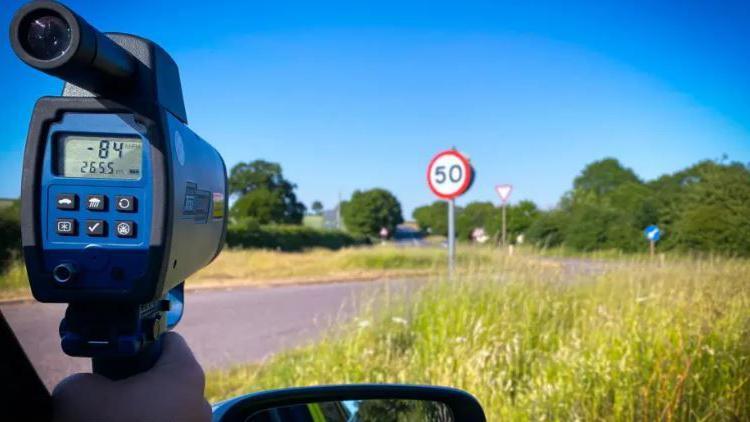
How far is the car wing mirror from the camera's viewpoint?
4.52 ft

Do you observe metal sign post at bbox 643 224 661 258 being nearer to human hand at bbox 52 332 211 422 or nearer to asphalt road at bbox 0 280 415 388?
asphalt road at bbox 0 280 415 388

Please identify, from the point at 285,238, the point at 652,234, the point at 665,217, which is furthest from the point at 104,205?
the point at 285,238

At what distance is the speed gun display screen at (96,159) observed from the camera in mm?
678

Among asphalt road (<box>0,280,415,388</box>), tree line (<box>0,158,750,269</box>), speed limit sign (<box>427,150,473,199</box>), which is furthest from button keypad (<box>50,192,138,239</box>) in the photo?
speed limit sign (<box>427,150,473,199</box>)

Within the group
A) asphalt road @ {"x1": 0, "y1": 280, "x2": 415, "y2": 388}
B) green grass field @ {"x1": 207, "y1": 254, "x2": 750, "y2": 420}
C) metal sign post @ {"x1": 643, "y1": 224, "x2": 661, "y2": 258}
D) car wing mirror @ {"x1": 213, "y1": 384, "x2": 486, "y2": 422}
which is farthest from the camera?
metal sign post @ {"x1": 643, "y1": 224, "x2": 661, "y2": 258}

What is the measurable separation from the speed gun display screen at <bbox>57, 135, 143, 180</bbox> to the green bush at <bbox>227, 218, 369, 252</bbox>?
12845 mm

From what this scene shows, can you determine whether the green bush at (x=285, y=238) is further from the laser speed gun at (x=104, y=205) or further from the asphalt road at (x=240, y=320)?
the laser speed gun at (x=104, y=205)

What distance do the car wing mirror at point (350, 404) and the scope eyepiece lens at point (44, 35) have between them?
94 cm

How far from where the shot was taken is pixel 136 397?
69 cm

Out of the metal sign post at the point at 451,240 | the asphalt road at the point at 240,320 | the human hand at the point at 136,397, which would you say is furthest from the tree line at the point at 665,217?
the human hand at the point at 136,397

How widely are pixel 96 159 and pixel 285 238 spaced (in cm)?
2561

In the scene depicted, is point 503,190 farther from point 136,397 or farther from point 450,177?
point 136,397

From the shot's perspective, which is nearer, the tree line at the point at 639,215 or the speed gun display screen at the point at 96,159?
the speed gun display screen at the point at 96,159

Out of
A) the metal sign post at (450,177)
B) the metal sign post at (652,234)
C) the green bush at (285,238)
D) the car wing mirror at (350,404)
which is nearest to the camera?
the car wing mirror at (350,404)
